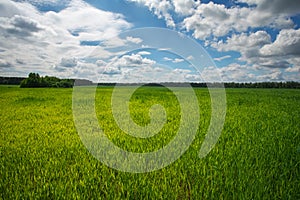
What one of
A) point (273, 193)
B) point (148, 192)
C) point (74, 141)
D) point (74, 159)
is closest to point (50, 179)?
point (74, 159)

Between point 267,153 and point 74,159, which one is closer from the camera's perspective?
point 74,159

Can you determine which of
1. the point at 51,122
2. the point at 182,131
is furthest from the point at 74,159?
the point at 51,122

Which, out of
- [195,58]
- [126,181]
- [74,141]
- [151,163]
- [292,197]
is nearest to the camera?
[292,197]

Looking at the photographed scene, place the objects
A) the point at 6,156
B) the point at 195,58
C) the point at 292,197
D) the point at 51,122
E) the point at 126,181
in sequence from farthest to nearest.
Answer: the point at 51,122 → the point at 195,58 → the point at 6,156 → the point at 126,181 → the point at 292,197

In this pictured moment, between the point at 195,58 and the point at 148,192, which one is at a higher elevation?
the point at 195,58

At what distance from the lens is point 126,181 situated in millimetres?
2961

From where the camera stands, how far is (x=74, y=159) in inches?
146

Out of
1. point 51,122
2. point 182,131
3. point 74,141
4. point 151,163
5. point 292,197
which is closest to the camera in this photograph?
point 292,197

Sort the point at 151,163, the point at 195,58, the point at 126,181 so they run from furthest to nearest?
the point at 195,58 → the point at 151,163 → the point at 126,181

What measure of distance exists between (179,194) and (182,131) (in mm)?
2708

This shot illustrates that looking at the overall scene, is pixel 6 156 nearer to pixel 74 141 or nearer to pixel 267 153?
pixel 74 141

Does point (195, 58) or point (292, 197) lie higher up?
point (195, 58)

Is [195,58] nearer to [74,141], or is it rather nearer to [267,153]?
[267,153]

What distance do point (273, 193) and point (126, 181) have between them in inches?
71.0
